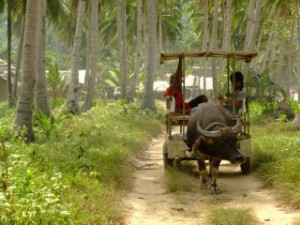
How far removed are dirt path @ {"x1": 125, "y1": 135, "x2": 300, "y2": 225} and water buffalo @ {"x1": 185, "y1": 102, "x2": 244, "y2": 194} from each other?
19.8 inches

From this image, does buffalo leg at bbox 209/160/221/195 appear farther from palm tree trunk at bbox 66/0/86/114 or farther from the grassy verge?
palm tree trunk at bbox 66/0/86/114

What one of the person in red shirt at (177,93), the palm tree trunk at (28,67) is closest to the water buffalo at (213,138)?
the person in red shirt at (177,93)

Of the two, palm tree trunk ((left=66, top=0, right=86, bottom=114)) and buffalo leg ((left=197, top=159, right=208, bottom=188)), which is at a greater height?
palm tree trunk ((left=66, top=0, right=86, bottom=114))

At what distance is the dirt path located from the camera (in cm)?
753

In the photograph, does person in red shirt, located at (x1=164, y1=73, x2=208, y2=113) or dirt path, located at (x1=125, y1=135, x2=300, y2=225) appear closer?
dirt path, located at (x1=125, y1=135, x2=300, y2=225)

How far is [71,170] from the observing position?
913cm

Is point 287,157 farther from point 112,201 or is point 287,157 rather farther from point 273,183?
point 112,201

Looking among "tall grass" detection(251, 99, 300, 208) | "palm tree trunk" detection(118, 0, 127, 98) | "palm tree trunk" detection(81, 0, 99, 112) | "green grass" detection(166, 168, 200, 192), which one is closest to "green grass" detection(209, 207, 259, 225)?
"tall grass" detection(251, 99, 300, 208)

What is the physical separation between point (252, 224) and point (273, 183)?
2.50 meters

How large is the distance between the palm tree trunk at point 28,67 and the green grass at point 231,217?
5943 millimetres

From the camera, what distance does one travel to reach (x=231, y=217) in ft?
23.0

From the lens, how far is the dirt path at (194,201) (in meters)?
7.53

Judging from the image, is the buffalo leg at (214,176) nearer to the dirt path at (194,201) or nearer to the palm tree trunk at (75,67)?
the dirt path at (194,201)

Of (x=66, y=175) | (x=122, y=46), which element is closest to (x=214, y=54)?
(x=66, y=175)
